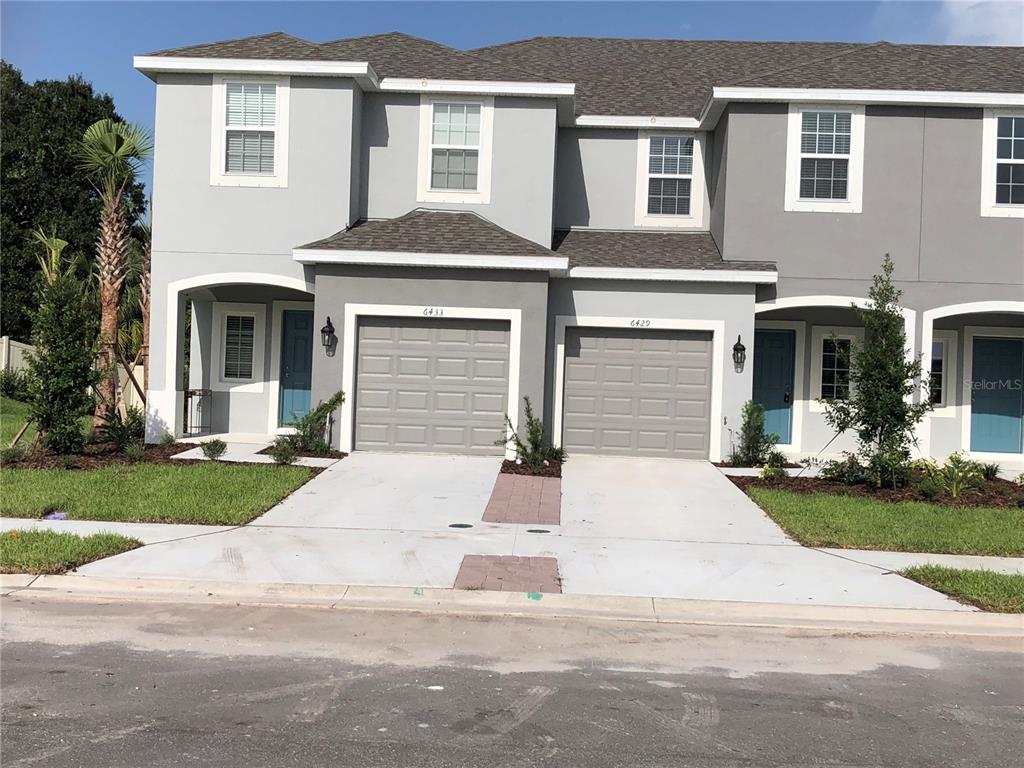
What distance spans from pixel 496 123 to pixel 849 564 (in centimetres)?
1010

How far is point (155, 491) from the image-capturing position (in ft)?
36.0

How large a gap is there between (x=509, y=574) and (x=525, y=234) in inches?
356

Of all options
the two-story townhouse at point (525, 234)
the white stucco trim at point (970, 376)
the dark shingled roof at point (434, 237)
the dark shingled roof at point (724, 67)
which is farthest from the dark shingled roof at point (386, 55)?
the white stucco trim at point (970, 376)

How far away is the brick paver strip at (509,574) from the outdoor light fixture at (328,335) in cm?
699

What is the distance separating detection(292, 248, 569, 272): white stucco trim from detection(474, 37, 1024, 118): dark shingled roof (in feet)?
14.4

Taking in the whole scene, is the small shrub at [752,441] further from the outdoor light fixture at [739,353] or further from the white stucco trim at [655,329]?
the outdoor light fixture at [739,353]

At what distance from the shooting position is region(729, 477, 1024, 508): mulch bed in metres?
11.9

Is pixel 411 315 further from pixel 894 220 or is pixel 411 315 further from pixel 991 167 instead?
pixel 991 167

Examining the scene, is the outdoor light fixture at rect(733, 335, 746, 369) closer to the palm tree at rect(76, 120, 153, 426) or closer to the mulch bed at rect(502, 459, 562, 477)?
the mulch bed at rect(502, 459, 562, 477)

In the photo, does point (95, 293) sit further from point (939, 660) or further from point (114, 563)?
point (939, 660)

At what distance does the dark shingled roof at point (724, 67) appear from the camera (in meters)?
15.5

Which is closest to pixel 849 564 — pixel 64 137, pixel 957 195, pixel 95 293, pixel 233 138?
pixel 957 195

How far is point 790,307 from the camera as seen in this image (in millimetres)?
15906

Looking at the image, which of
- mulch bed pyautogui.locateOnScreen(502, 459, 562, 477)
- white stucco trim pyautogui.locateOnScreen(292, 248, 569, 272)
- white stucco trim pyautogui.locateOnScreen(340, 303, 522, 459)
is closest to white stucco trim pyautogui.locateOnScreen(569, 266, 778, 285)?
white stucco trim pyautogui.locateOnScreen(292, 248, 569, 272)
